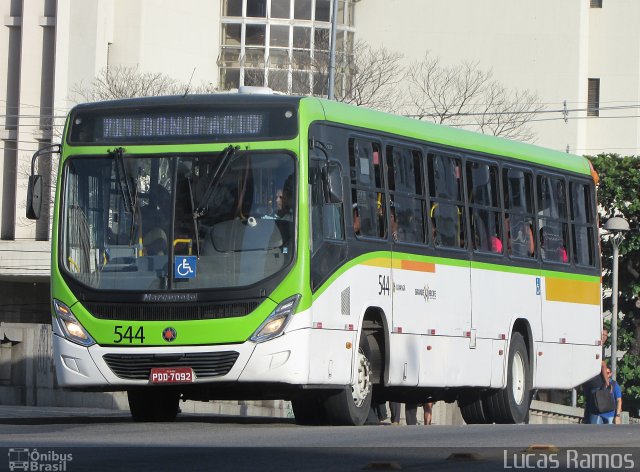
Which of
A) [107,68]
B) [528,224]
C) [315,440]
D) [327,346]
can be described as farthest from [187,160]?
[107,68]

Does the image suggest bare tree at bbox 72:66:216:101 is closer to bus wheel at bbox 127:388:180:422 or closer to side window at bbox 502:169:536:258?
side window at bbox 502:169:536:258

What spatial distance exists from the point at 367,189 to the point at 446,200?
204 centimetres

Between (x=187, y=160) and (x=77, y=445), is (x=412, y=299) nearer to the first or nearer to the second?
(x=187, y=160)

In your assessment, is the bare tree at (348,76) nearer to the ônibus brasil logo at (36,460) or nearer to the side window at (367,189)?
the side window at (367,189)

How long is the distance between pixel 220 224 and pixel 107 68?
1745 inches

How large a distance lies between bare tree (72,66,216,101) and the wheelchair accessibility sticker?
126ft

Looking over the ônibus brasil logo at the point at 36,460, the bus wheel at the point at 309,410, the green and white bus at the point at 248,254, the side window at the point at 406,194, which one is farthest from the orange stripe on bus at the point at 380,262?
the ônibus brasil logo at the point at 36,460

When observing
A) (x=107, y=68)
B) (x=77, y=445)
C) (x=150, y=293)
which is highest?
(x=107, y=68)

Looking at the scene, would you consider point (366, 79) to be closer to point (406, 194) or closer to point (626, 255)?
point (626, 255)

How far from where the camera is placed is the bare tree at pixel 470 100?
65000mm

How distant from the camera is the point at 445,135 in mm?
19875

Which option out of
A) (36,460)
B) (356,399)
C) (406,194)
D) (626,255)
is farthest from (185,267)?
(626,255)

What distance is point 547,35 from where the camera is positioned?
7169 cm

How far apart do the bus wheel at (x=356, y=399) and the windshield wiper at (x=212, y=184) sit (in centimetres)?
222
